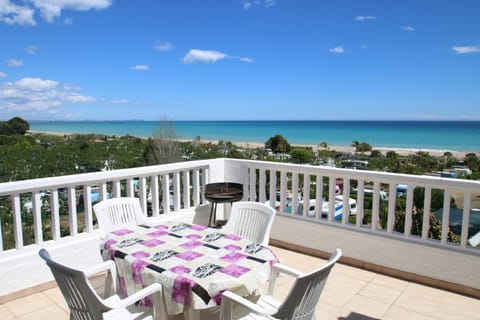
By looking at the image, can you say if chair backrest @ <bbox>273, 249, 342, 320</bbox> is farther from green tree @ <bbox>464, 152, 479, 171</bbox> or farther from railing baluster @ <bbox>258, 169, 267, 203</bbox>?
green tree @ <bbox>464, 152, 479, 171</bbox>

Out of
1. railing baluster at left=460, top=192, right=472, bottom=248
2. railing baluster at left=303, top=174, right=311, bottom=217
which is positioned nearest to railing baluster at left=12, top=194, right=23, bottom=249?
railing baluster at left=303, top=174, right=311, bottom=217

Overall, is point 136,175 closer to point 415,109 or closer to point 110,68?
point 110,68

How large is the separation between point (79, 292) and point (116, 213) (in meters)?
1.26

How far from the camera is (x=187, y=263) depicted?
174 cm

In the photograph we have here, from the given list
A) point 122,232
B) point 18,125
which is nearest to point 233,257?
point 122,232

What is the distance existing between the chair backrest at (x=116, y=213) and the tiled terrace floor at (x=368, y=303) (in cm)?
77

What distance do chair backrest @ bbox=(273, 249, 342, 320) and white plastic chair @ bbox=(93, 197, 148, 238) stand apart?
1665mm

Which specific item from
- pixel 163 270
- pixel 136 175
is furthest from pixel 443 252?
pixel 136 175

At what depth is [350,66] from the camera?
31859 mm

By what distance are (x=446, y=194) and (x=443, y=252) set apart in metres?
0.55

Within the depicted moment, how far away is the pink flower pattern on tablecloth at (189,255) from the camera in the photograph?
1.81 meters

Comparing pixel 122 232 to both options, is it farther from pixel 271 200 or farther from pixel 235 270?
pixel 271 200

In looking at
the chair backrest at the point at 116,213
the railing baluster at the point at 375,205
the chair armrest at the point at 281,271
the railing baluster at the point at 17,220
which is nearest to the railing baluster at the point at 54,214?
the railing baluster at the point at 17,220

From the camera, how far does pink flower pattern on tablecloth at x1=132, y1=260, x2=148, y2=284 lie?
1.69 metres
